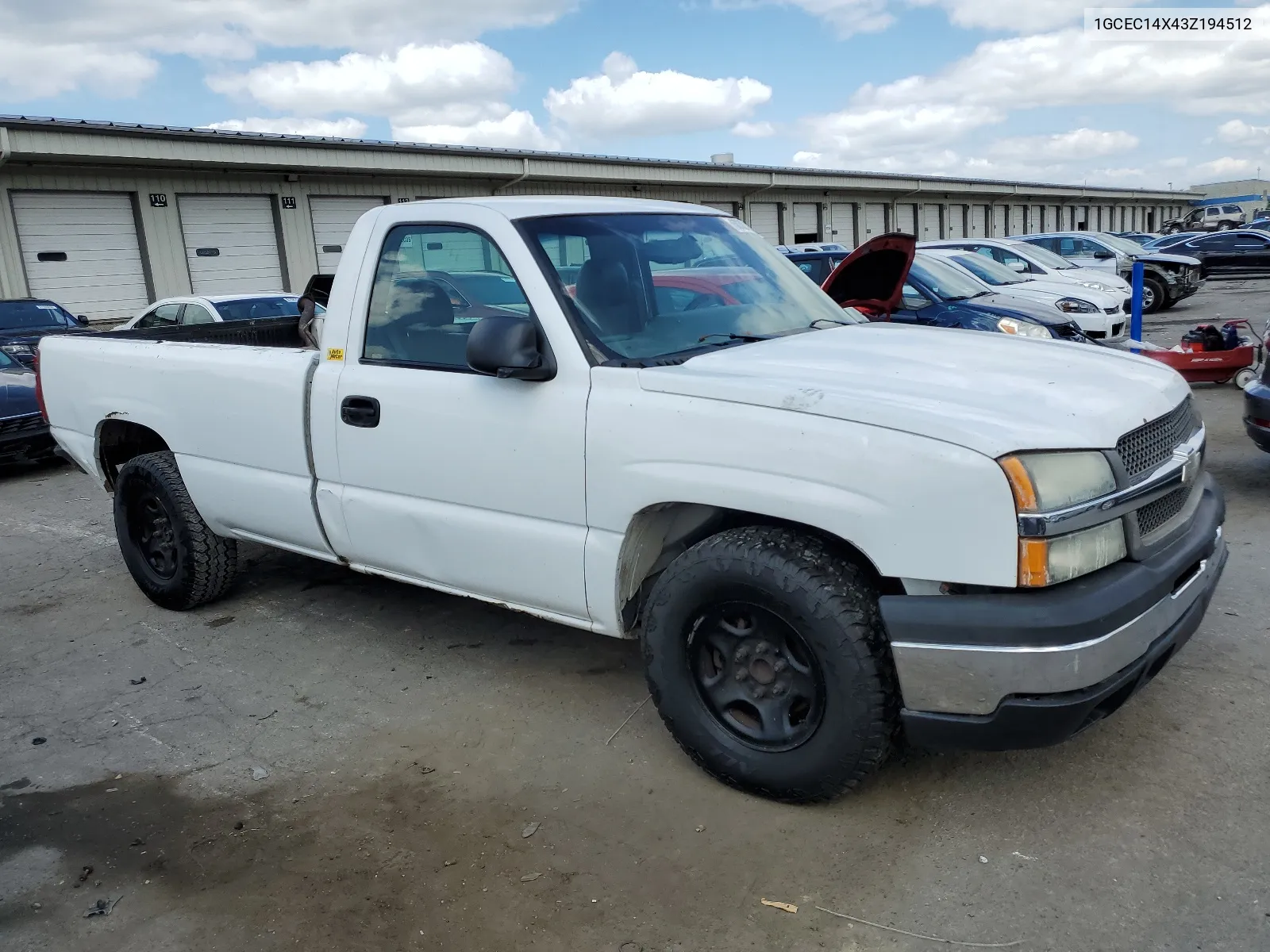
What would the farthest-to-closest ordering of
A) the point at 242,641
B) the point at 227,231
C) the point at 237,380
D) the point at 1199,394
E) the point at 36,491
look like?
A: 1. the point at 227,231
2. the point at 1199,394
3. the point at 36,491
4. the point at 242,641
5. the point at 237,380

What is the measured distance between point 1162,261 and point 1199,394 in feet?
40.7

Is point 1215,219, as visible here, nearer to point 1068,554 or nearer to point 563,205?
point 563,205

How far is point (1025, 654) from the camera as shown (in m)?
2.59

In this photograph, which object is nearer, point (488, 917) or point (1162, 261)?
point (488, 917)

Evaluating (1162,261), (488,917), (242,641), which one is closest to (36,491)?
(242,641)

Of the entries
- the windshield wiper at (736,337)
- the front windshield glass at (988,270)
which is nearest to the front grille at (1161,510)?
the windshield wiper at (736,337)

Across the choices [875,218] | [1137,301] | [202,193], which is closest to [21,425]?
[202,193]

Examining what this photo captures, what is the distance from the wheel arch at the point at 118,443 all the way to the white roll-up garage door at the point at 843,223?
33.8 m

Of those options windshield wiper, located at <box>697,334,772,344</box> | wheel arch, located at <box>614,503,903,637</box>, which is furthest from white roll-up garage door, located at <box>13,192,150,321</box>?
wheel arch, located at <box>614,503,903,637</box>

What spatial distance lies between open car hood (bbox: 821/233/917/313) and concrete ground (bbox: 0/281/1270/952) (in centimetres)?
252

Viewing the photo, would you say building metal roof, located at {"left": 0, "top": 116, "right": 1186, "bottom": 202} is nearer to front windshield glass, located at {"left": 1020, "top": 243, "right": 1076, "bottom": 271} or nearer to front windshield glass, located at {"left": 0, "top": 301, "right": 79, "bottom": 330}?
front windshield glass, located at {"left": 0, "top": 301, "right": 79, "bottom": 330}

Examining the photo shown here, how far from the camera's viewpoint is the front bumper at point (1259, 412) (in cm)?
587

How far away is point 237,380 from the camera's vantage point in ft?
14.6

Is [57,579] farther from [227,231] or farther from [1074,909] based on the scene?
[227,231]
